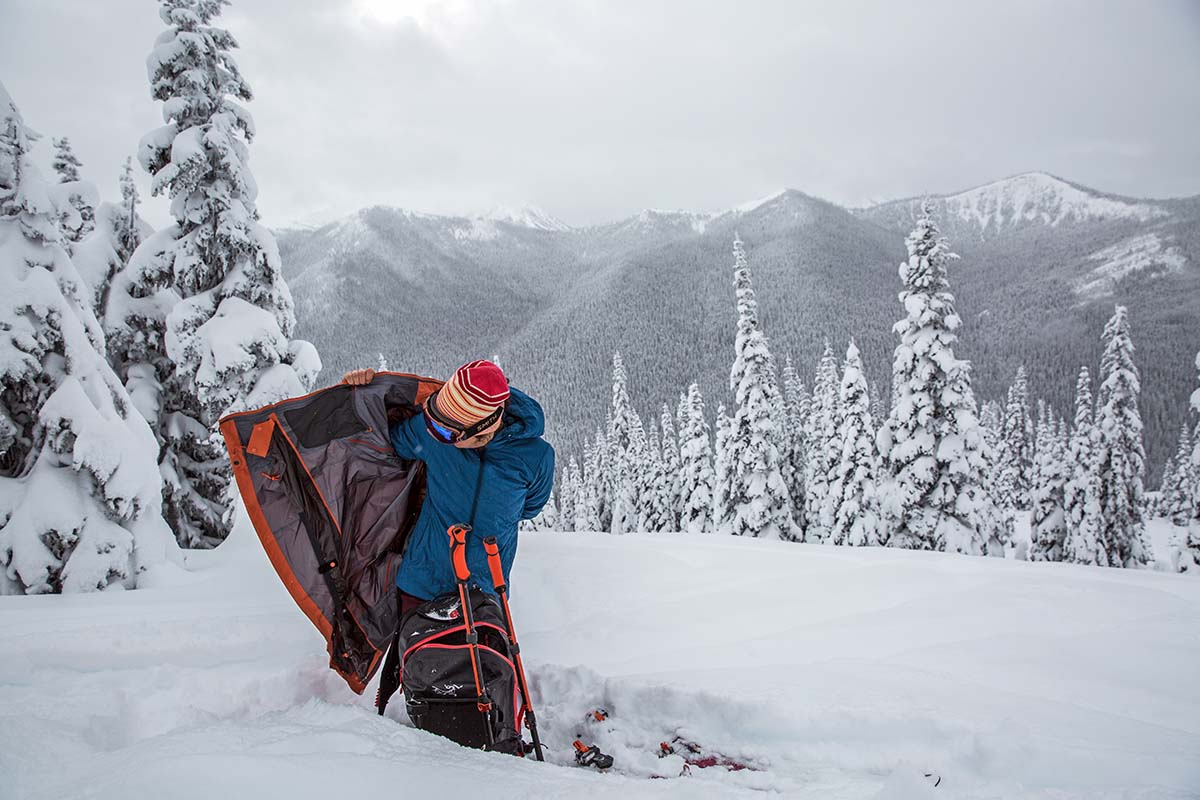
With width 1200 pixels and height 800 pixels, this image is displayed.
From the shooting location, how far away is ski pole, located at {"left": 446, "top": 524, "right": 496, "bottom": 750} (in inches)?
142

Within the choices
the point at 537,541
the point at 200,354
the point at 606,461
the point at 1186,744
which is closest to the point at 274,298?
the point at 200,354

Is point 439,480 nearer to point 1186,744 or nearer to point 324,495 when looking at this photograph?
point 324,495

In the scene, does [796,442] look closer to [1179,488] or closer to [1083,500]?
[1083,500]

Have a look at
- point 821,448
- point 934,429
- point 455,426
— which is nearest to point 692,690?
point 455,426

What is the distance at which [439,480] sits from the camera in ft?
13.2

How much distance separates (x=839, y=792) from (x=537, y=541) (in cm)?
511

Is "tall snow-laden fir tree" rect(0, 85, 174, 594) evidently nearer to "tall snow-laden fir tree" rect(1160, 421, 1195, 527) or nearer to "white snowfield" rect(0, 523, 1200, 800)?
"white snowfield" rect(0, 523, 1200, 800)

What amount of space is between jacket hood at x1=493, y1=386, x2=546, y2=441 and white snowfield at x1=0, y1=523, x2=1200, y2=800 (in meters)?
1.82

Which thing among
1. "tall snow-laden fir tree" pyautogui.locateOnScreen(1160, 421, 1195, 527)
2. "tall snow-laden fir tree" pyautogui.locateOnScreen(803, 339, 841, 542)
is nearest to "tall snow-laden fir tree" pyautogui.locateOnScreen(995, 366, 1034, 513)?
"tall snow-laden fir tree" pyautogui.locateOnScreen(1160, 421, 1195, 527)

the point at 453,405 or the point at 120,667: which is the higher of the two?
the point at 453,405

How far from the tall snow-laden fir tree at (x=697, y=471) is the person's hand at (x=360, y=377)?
2599cm

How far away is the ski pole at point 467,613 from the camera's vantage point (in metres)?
3.62

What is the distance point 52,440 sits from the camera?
303 inches

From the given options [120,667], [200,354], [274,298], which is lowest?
[120,667]
